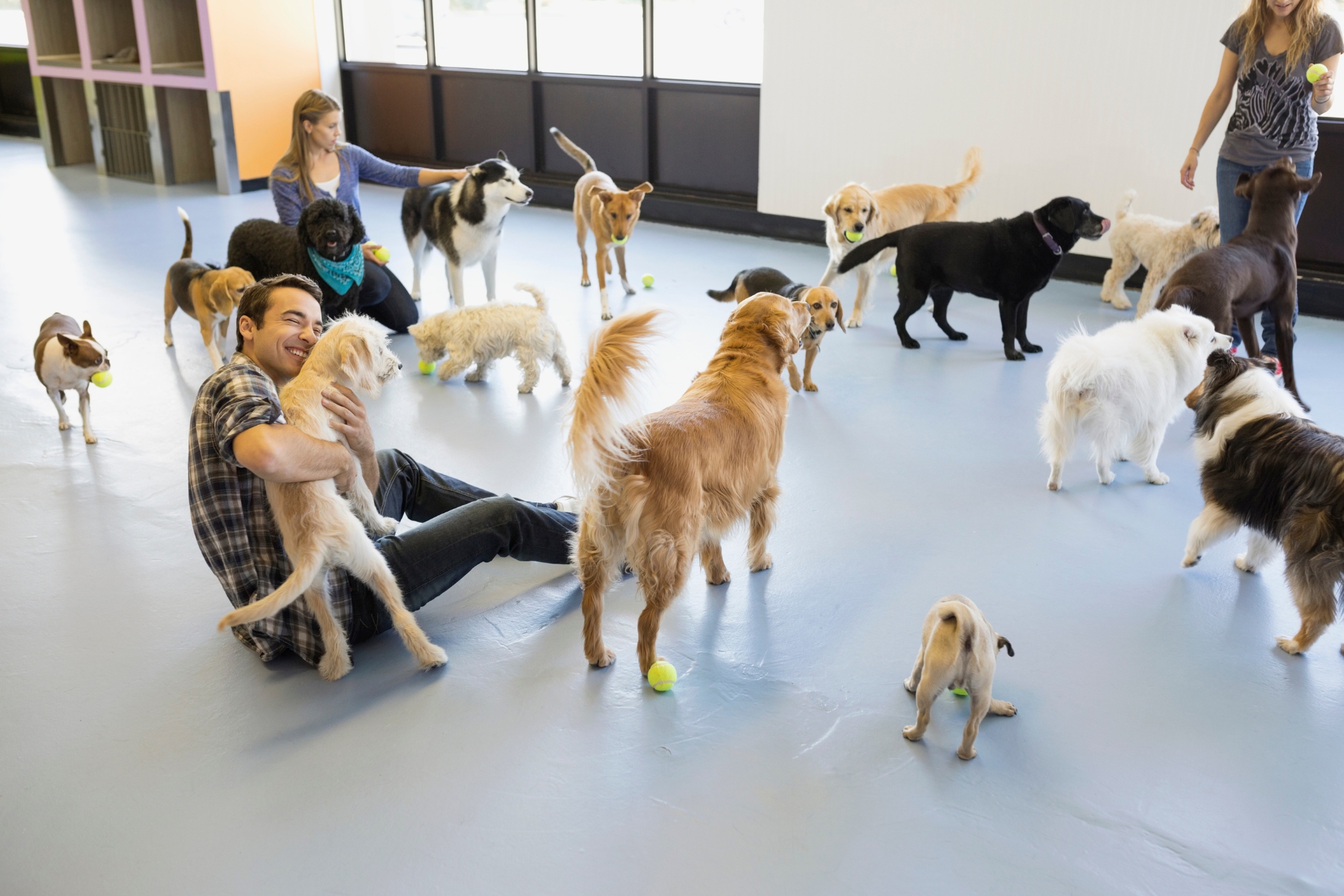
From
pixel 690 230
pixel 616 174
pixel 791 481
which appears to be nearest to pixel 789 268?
pixel 690 230

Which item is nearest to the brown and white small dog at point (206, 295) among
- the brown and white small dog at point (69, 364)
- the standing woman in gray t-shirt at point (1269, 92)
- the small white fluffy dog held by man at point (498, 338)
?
the brown and white small dog at point (69, 364)

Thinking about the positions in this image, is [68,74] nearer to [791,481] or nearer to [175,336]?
[175,336]

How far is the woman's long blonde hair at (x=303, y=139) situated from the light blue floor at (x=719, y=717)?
1.75m

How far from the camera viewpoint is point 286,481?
2164mm

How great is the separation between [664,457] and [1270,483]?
166 centimetres

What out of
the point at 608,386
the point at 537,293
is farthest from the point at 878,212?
the point at 608,386

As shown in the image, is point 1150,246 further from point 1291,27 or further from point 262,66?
point 262,66

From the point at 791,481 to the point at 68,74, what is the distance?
10066 mm

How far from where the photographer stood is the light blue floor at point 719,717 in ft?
6.35

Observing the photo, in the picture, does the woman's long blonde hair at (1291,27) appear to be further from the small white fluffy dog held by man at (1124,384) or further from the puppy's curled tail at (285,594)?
the puppy's curled tail at (285,594)

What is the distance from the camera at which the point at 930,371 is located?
4.84 m

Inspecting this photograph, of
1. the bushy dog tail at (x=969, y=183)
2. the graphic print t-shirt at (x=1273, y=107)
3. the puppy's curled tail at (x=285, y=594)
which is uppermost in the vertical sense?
the graphic print t-shirt at (x=1273, y=107)

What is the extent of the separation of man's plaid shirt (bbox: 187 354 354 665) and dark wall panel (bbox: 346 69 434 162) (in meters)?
7.78

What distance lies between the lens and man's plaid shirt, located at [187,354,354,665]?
2.12 metres
